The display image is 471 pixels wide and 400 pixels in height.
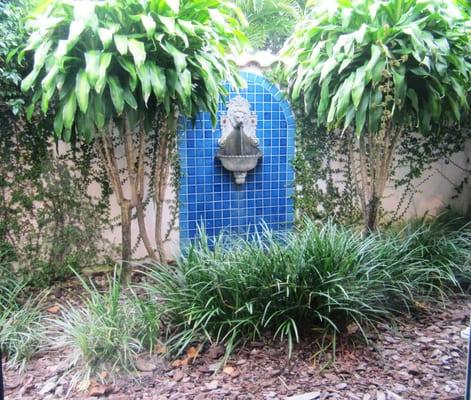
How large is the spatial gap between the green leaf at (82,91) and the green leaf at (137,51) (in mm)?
283

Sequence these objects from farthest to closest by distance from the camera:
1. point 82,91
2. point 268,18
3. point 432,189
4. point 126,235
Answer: point 268,18, point 432,189, point 126,235, point 82,91

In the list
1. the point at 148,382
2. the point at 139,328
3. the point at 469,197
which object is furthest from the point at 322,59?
the point at 469,197

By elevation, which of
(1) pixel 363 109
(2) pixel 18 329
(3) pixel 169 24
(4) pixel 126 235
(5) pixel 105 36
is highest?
(3) pixel 169 24

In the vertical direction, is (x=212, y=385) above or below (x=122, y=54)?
below

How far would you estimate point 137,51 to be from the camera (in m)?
2.16

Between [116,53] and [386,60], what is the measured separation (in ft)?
5.15

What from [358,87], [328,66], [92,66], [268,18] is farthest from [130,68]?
[268,18]

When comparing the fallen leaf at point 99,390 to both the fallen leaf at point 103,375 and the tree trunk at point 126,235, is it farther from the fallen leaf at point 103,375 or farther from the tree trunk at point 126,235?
the tree trunk at point 126,235

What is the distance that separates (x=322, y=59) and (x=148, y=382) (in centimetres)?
229

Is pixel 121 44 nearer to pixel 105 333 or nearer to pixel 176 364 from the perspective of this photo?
pixel 105 333

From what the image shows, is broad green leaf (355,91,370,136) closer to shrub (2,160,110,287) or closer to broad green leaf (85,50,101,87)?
broad green leaf (85,50,101,87)

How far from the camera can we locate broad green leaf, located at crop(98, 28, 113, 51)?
213 centimetres

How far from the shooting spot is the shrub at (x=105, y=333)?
2.02 meters

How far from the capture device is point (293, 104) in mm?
3820
